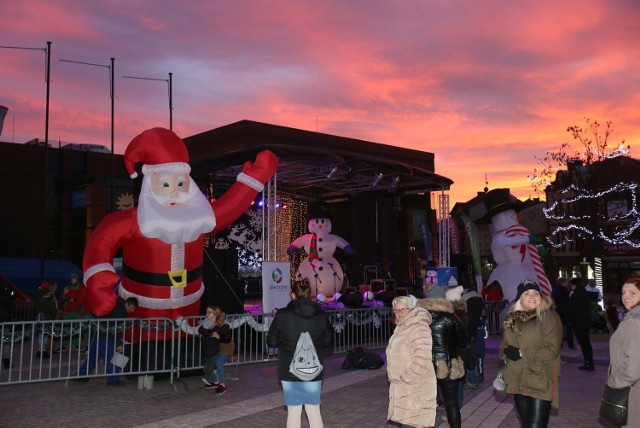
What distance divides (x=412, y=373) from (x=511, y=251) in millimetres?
13023

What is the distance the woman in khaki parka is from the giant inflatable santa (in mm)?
6169

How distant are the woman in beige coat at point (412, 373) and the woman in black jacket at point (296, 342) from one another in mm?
702

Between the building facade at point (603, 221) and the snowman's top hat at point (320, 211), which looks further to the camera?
the building facade at point (603, 221)

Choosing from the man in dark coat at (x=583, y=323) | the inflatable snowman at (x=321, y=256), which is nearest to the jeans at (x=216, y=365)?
the man in dark coat at (x=583, y=323)

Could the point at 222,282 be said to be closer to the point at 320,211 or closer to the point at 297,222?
the point at 320,211

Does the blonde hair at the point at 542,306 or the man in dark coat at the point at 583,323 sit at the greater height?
the blonde hair at the point at 542,306

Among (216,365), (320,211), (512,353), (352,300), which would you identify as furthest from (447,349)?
(320,211)

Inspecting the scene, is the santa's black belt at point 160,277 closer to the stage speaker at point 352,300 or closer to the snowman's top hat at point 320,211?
the stage speaker at point 352,300

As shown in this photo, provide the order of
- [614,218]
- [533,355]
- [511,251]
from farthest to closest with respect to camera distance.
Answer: [614,218] < [511,251] < [533,355]

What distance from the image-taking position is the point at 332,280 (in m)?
18.4

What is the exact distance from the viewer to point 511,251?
674 inches

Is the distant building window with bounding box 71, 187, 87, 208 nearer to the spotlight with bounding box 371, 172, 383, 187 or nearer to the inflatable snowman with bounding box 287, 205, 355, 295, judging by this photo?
the inflatable snowman with bounding box 287, 205, 355, 295

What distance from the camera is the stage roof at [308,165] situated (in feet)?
45.6

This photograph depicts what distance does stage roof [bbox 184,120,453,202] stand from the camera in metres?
13.9
